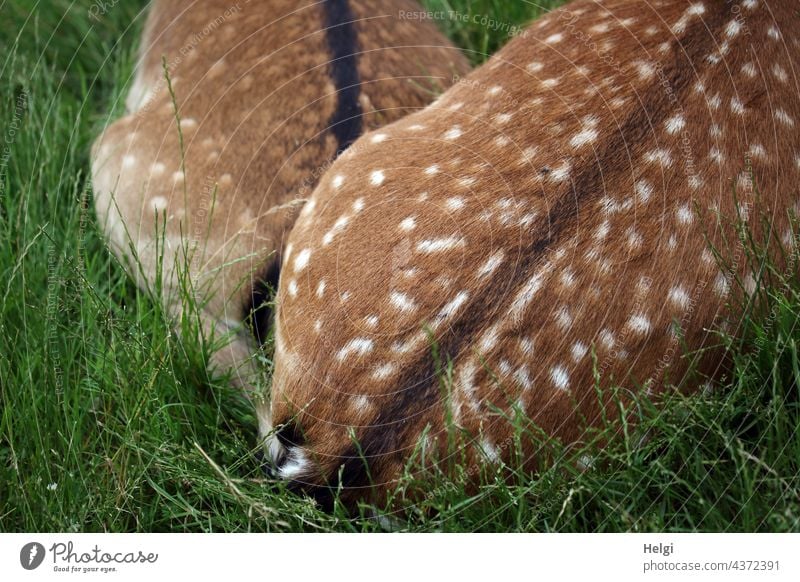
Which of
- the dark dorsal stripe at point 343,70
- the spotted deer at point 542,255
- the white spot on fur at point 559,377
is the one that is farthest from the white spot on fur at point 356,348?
the dark dorsal stripe at point 343,70

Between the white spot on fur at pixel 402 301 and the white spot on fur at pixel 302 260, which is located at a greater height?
the white spot on fur at pixel 302 260

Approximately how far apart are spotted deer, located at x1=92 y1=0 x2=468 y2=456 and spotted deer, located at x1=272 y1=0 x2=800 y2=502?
0.96ft

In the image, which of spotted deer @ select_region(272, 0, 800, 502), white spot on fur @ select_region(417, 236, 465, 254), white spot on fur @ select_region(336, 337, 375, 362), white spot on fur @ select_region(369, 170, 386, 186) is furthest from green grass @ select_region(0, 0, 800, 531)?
white spot on fur @ select_region(369, 170, 386, 186)

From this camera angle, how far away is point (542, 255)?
1.87 metres

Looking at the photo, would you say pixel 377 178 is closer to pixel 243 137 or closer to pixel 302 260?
pixel 302 260

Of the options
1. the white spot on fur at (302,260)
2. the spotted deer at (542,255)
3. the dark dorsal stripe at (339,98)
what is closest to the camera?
the spotted deer at (542,255)

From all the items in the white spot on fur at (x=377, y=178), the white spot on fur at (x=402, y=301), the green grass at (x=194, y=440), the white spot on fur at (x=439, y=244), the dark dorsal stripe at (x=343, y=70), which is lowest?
the green grass at (x=194, y=440)

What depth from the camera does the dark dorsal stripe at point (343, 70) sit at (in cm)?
248

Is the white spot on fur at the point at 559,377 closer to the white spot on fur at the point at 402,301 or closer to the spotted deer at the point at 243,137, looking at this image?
the white spot on fur at the point at 402,301

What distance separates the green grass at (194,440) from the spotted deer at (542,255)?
107 mm

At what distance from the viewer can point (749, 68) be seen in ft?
6.82

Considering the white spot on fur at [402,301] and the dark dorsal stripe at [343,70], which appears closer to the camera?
the white spot on fur at [402,301]

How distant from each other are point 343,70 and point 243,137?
1.12 ft
